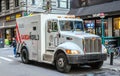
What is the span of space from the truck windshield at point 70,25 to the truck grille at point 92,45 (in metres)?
1.70

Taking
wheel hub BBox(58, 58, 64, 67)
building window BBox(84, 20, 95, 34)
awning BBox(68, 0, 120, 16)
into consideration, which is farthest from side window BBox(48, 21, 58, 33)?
building window BBox(84, 20, 95, 34)

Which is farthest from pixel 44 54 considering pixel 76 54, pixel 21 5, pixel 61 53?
pixel 21 5

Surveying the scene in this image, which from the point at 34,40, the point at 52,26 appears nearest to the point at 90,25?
the point at 34,40

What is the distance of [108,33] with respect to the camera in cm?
2445

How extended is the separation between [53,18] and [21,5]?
25260mm

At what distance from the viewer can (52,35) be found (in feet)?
52.0

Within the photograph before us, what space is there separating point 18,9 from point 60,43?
27666 mm

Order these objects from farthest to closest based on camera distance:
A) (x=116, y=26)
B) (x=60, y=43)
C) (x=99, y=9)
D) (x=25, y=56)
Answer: (x=116, y=26) < (x=99, y=9) < (x=25, y=56) < (x=60, y=43)

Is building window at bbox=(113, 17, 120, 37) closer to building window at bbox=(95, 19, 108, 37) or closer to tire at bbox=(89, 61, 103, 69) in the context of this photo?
building window at bbox=(95, 19, 108, 37)

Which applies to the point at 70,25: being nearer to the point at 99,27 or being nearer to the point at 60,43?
the point at 60,43

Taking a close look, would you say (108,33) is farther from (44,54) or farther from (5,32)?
(5,32)

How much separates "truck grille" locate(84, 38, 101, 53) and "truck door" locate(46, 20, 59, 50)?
1.82 meters

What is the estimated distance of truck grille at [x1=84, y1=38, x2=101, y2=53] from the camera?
14.3m

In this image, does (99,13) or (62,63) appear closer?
(62,63)
